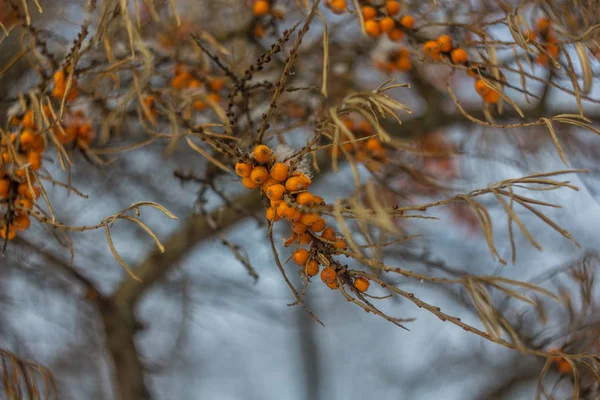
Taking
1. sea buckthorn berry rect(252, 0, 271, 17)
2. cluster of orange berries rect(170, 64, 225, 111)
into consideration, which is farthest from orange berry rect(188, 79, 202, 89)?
sea buckthorn berry rect(252, 0, 271, 17)

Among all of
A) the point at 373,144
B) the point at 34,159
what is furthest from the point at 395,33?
the point at 34,159

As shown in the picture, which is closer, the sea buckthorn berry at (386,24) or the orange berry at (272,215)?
the orange berry at (272,215)

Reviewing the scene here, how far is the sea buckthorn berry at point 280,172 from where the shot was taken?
12.9 inches

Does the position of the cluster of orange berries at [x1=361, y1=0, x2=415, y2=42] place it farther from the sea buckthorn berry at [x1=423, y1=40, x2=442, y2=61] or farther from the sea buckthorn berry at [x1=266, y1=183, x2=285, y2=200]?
the sea buckthorn berry at [x1=266, y1=183, x2=285, y2=200]

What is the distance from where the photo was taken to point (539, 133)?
101 centimetres

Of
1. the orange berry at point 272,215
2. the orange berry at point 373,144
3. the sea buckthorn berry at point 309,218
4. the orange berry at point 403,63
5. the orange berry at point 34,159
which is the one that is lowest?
the sea buckthorn berry at point 309,218

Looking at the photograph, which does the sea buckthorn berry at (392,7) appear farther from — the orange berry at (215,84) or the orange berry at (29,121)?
the orange berry at (29,121)

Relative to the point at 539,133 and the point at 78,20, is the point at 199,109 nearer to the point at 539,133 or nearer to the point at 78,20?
the point at 78,20

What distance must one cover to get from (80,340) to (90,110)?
760 millimetres

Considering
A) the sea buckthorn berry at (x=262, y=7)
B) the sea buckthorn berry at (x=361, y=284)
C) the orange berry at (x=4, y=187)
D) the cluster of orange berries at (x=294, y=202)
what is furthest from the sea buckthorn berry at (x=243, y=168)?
the sea buckthorn berry at (x=262, y=7)

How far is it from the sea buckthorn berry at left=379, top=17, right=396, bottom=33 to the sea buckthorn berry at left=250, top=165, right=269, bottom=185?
22cm

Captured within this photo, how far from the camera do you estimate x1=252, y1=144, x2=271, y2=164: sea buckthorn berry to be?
330 millimetres

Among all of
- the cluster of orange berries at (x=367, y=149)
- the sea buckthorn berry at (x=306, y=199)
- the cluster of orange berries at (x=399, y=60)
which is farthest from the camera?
the cluster of orange berries at (x=399, y=60)

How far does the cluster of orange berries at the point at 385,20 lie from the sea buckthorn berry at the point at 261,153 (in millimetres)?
212
